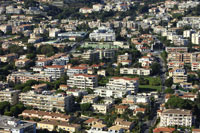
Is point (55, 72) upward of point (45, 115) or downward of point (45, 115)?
upward

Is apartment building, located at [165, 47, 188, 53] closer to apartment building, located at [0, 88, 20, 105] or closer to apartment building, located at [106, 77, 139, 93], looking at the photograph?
apartment building, located at [106, 77, 139, 93]

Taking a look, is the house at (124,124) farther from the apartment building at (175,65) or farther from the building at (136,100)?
the apartment building at (175,65)

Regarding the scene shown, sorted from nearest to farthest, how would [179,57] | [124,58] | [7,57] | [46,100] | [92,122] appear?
[92,122] → [46,100] → [179,57] → [124,58] → [7,57]

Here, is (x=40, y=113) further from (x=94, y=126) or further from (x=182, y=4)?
(x=182, y=4)

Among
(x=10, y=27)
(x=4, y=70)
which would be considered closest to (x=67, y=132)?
(x=4, y=70)

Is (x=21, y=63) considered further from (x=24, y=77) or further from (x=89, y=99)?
(x=89, y=99)

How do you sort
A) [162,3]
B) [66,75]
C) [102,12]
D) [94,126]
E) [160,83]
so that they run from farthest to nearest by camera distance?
1. [162,3]
2. [102,12]
3. [66,75]
4. [160,83]
5. [94,126]

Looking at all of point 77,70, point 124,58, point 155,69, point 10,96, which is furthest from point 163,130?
point 124,58

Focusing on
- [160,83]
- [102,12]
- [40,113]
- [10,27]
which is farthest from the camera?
[102,12]
